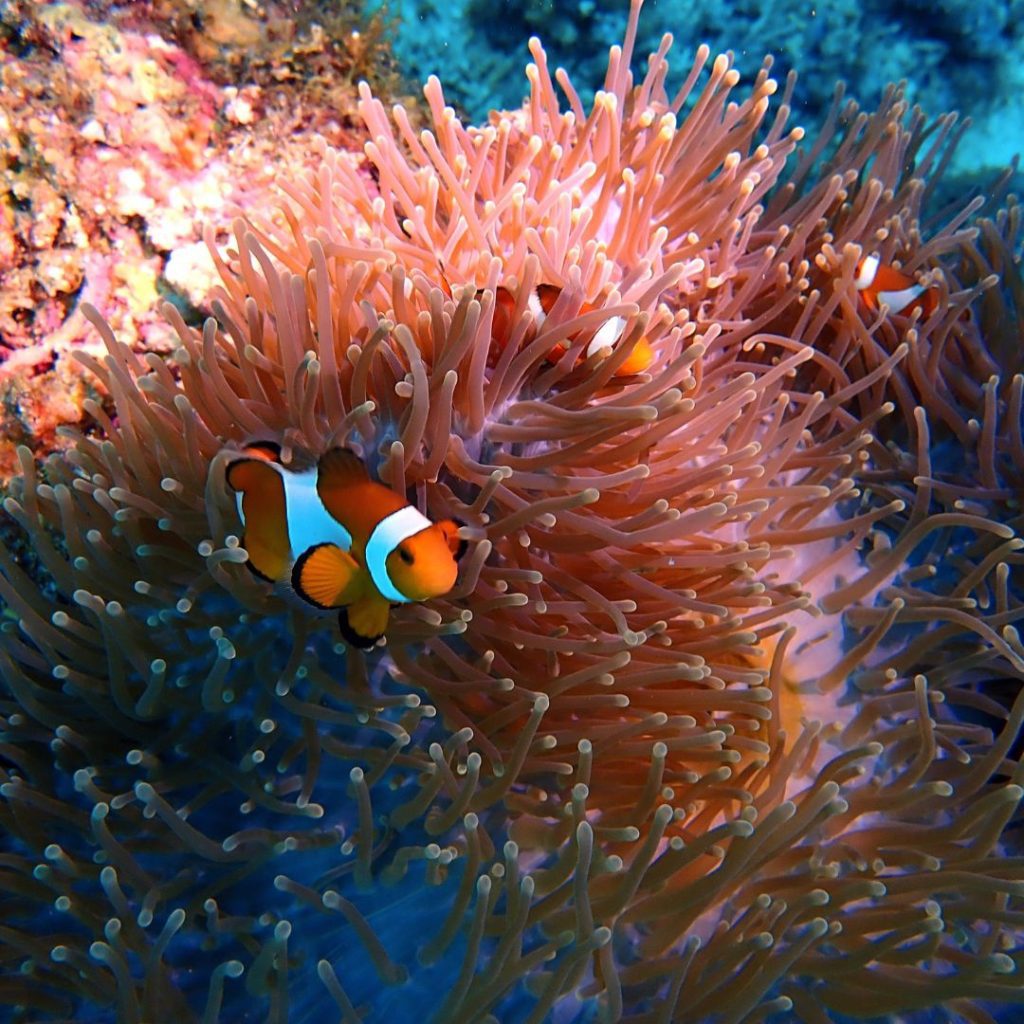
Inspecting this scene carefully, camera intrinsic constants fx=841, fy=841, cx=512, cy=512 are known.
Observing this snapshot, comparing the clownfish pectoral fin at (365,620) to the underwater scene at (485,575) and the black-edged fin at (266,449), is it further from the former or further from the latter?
the black-edged fin at (266,449)

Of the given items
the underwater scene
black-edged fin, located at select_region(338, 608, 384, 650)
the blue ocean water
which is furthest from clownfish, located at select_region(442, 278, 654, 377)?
the blue ocean water

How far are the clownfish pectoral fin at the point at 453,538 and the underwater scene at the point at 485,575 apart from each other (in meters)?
0.03

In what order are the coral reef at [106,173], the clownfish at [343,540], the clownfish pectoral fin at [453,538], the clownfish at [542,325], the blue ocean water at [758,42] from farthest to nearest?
the blue ocean water at [758,42]
the coral reef at [106,173]
the clownfish at [542,325]
the clownfish pectoral fin at [453,538]
the clownfish at [343,540]

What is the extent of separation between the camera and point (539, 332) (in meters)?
1.43

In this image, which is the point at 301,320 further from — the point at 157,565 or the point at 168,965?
the point at 168,965

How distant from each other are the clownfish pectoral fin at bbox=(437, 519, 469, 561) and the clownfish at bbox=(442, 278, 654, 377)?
38cm

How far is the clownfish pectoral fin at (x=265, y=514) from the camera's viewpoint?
3.65 ft

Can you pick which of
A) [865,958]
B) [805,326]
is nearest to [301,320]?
[805,326]

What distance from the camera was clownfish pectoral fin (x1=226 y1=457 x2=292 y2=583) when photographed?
111 centimetres

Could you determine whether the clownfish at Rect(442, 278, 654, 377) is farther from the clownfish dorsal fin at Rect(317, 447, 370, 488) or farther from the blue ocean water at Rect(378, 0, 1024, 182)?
the blue ocean water at Rect(378, 0, 1024, 182)

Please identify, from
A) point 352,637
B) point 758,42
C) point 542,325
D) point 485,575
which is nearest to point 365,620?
point 352,637

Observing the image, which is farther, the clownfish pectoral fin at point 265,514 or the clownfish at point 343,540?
the clownfish pectoral fin at point 265,514

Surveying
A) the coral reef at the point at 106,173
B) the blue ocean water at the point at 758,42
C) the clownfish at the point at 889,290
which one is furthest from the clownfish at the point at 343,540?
the blue ocean water at the point at 758,42

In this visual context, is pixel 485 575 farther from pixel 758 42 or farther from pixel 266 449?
pixel 758 42
